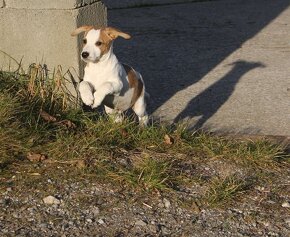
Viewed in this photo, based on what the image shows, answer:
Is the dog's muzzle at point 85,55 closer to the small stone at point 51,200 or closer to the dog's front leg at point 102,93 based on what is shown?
the dog's front leg at point 102,93

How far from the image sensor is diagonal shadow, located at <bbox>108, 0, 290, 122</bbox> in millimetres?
8406

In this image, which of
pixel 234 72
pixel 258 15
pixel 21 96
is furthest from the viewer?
pixel 258 15

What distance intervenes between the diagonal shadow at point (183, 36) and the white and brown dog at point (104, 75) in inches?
40.2

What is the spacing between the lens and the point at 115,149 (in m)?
5.36

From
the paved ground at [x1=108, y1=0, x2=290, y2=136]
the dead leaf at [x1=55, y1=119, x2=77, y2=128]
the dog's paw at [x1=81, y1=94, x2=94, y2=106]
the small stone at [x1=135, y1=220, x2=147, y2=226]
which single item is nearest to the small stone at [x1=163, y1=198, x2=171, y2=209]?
the small stone at [x1=135, y1=220, x2=147, y2=226]

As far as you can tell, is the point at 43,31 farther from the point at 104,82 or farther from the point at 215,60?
the point at 215,60

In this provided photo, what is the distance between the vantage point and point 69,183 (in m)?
4.89

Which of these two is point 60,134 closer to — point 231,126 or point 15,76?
point 15,76

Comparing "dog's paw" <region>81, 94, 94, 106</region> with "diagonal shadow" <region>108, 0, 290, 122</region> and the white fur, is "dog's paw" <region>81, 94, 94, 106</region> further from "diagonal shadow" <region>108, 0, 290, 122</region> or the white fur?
"diagonal shadow" <region>108, 0, 290, 122</region>

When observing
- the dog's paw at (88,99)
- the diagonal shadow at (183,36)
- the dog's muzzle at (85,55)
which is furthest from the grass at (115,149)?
the diagonal shadow at (183,36)

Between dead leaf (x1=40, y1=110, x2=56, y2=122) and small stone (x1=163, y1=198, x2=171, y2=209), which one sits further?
dead leaf (x1=40, y1=110, x2=56, y2=122)

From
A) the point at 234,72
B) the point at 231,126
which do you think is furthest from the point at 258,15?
the point at 231,126

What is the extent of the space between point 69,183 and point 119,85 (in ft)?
4.40

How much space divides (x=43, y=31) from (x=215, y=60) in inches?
131
